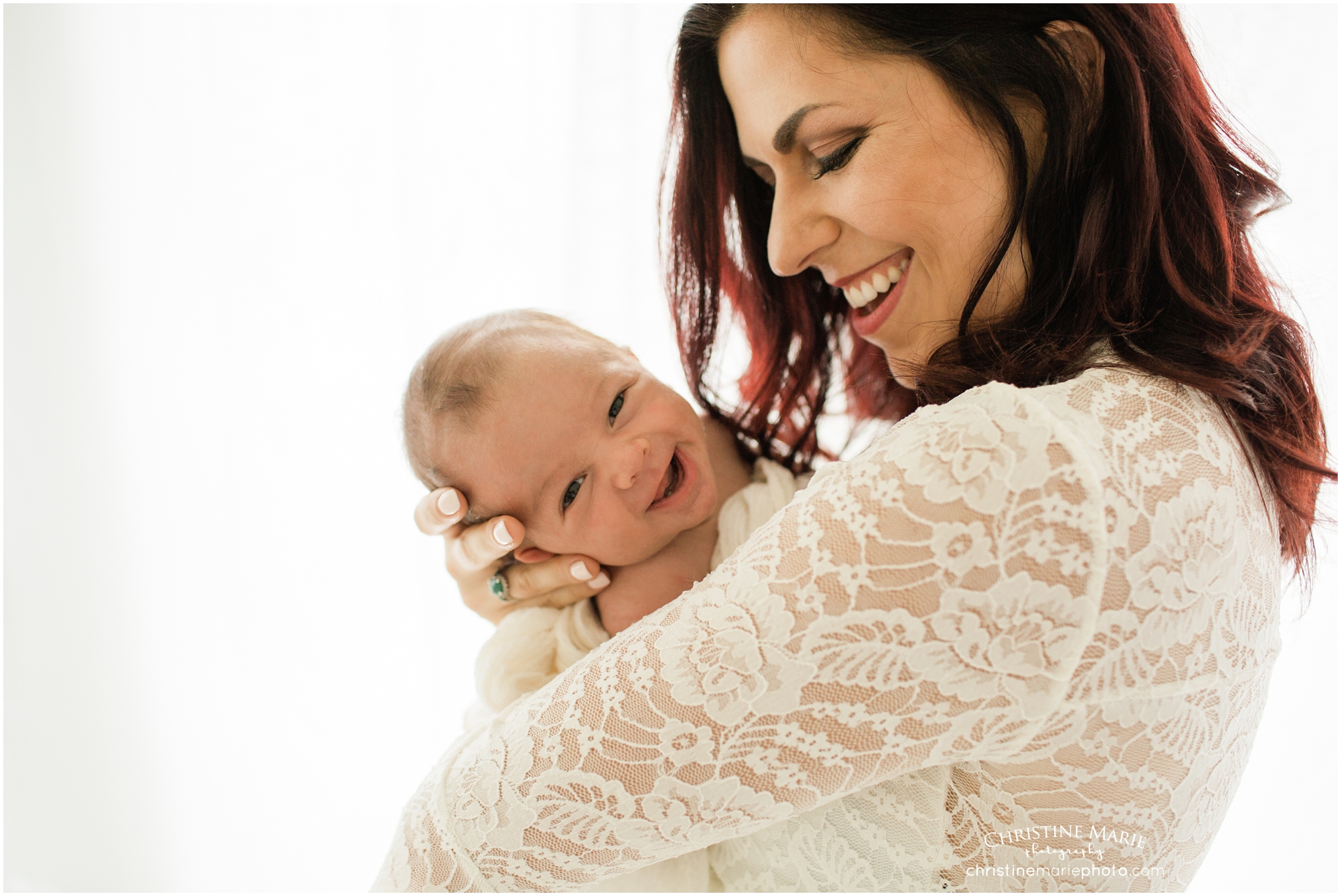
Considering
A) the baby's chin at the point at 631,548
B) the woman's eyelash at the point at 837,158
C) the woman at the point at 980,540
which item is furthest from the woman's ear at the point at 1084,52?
the baby's chin at the point at 631,548

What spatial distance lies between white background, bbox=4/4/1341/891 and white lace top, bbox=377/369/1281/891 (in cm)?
163

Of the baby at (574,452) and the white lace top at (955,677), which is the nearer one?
the white lace top at (955,677)

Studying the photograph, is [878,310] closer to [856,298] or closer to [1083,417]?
[856,298]

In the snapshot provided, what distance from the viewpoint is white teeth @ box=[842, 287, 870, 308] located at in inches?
49.4

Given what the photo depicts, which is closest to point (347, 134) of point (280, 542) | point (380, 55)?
point (380, 55)

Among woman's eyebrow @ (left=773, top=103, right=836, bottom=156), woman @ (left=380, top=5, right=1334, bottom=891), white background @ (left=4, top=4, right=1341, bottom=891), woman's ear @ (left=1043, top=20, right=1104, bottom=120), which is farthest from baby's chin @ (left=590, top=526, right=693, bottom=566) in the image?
white background @ (left=4, top=4, right=1341, bottom=891)

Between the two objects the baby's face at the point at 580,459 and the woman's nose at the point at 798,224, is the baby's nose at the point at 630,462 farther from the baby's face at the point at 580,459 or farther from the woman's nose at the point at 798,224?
the woman's nose at the point at 798,224

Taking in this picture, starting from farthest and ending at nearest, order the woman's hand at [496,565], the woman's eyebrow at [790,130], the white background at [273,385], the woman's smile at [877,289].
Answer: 1. the white background at [273,385]
2. the woman's hand at [496,565]
3. the woman's smile at [877,289]
4. the woman's eyebrow at [790,130]

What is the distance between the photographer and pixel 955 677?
2.40ft

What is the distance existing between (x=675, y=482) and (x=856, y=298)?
0.39m

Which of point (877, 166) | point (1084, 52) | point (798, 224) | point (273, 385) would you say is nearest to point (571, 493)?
point (798, 224)

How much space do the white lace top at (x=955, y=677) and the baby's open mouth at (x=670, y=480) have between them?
446 millimetres

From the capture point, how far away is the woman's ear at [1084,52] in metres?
0.99

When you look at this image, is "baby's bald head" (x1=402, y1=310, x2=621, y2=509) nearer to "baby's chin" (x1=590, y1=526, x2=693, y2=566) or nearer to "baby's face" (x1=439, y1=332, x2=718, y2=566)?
"baby's face" (x1=439, y1=332, x2=718, y2=566)
